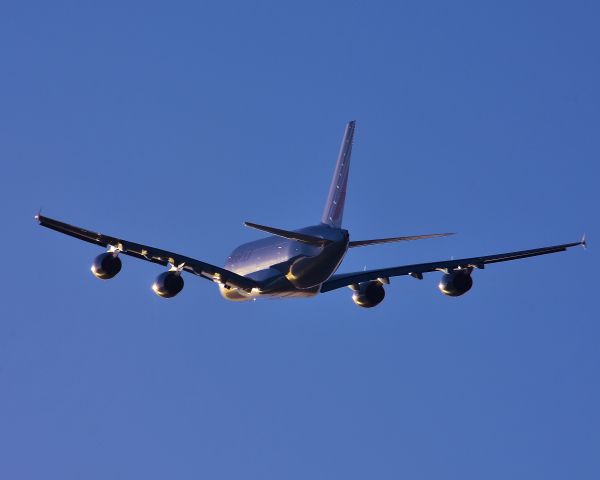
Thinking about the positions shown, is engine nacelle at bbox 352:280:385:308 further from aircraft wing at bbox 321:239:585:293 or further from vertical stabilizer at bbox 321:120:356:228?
vertical stabilizer at bbox 321:120:356:228

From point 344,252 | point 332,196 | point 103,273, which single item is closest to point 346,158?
point 332,196

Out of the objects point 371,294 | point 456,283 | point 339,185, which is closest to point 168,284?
point 339,185

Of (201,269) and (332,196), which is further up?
(332,196)

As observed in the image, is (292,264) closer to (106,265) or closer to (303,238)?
(303,238)

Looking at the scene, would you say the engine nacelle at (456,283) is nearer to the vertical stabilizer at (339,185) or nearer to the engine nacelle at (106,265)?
the vertical stabilizer at (339,185)

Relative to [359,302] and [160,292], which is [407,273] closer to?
[359,302]

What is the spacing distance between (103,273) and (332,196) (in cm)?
1392

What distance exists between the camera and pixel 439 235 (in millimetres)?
79750

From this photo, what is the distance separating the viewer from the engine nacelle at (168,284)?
8600 cm

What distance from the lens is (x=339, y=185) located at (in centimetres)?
9056

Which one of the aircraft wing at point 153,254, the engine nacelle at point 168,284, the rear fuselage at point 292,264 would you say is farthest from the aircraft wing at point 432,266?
the engine nacelle at point 168,284

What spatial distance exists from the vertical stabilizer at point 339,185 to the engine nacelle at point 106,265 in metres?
12.0

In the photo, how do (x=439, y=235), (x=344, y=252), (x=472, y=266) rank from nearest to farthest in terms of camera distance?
(x=439, y=235), (x=344, y=252), (x=472, y=266)

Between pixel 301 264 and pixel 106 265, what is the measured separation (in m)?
10.4
